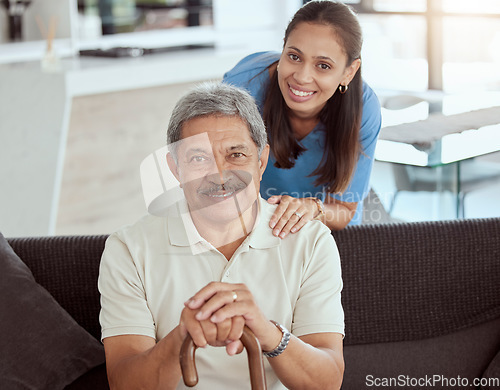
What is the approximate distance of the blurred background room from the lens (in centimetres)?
278

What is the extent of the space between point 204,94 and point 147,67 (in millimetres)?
2027

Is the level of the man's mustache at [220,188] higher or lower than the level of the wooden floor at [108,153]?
higher

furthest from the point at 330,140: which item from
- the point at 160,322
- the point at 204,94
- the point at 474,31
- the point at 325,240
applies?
the point at 474,31

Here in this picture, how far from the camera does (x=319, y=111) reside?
1935 millimetres

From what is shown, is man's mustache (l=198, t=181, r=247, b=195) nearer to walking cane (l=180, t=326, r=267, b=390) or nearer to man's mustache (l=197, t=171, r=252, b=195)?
man's mustache (l=197, t=171, r=252, b=195)

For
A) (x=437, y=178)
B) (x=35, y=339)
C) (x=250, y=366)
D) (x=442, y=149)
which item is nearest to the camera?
(x=250, y=366)

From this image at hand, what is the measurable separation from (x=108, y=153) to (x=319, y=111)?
1.75 metres

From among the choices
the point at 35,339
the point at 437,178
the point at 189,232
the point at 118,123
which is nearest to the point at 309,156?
the point at 189,232

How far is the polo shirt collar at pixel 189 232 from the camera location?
149cm

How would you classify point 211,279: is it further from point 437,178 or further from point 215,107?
point 437,178

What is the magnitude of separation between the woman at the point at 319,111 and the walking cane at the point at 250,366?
77 cm

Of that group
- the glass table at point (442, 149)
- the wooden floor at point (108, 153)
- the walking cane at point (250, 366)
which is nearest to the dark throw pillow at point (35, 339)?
the walking cane at point (250, 366)

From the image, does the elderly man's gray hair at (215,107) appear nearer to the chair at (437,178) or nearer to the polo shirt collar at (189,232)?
the polo shirt collar at (189,232)

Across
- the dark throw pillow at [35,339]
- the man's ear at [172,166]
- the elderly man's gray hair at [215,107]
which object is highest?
the elderly man's gray hair at [215,107]
